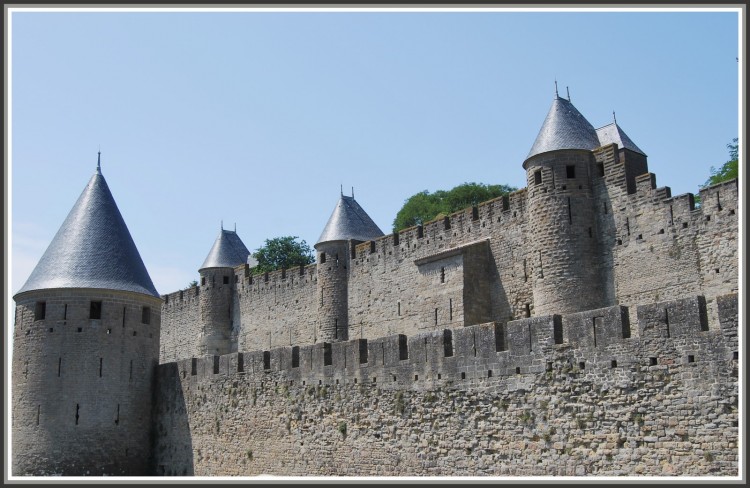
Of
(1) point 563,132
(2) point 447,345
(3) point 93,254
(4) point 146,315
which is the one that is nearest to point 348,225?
(1) point 563,132

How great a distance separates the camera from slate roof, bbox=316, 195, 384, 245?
34.7 m

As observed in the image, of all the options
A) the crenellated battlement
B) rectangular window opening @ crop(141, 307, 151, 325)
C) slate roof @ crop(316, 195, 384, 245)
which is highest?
slate roof @ crop(316, 195, 384, 245)

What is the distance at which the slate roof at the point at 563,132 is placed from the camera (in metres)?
25.4

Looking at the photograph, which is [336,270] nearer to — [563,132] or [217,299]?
[217,299]

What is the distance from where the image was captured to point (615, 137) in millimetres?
26281

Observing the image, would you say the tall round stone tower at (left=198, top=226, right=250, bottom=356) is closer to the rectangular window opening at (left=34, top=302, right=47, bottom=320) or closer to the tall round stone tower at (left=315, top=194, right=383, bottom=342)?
the tall round stone tower at (left=315, top=194, right=383, bottom=342)

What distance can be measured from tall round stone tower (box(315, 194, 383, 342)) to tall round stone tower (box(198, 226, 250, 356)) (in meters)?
7.44

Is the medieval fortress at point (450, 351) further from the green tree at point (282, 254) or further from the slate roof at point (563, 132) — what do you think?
the green tree at point (282, 254)

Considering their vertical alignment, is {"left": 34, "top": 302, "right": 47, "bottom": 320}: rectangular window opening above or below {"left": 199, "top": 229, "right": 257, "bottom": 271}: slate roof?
below

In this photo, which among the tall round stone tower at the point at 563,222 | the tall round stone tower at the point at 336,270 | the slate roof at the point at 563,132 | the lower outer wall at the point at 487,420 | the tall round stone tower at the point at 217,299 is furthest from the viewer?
the tall round stone tower at the point at 217,299

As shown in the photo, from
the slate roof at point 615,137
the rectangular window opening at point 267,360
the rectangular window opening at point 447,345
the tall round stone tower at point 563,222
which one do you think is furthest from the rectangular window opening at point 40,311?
the slate roof at point 615,137

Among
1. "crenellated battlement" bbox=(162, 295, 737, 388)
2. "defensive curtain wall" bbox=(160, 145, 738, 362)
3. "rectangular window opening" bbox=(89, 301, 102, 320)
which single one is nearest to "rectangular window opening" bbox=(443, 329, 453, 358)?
"crenellated battlement" bbox=(162, 295, 737, 388)

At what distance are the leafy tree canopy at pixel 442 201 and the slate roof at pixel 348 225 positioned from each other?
1211 cm

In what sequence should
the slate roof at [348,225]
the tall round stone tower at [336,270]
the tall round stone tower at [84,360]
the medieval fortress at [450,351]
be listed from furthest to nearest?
the slate roof at [348,225] < the tall round stone tower at [336,270] < the tall round stone tower at [84,360] < the medieval fortress at [450,351]
